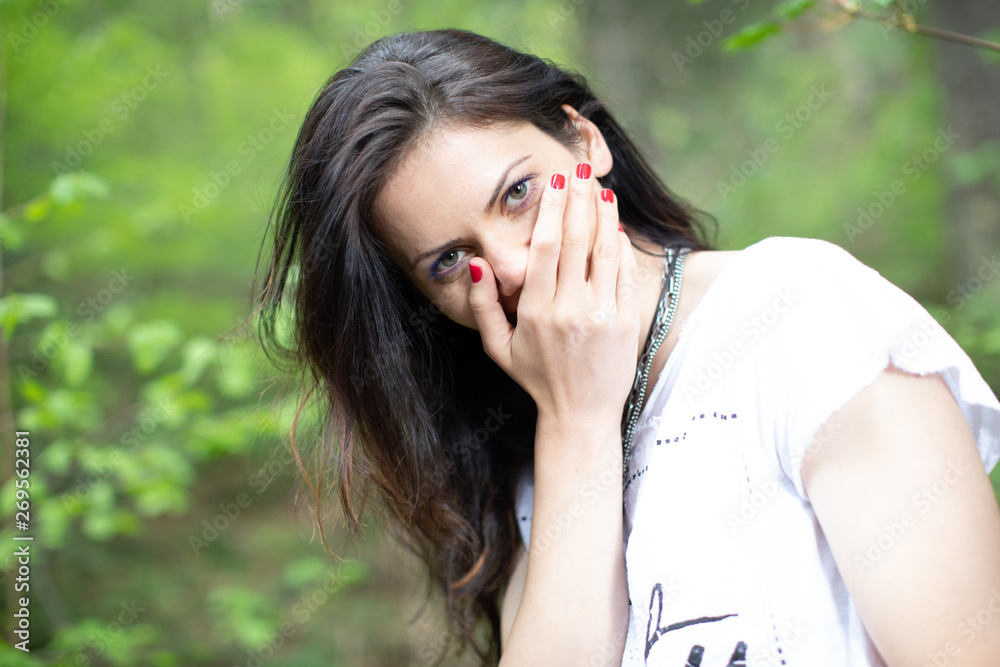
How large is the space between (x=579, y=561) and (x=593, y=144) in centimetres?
102

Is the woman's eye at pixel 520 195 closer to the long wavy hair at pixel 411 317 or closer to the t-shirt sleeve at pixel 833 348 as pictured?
the long wavy hair at pixel 411 317

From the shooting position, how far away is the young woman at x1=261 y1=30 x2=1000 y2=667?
1.05m

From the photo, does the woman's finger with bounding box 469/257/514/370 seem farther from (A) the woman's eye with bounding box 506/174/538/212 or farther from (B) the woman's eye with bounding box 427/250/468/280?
(A) the woman's eye with bounding box 506/174/538/212

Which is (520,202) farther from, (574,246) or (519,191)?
(574,246)

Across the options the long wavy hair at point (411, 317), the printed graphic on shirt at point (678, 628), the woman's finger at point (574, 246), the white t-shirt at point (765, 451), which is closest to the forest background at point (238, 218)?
the long wavy hair at point (411, 317)

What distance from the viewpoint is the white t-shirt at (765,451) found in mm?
1118

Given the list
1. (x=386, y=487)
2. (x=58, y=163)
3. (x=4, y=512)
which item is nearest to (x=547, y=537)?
(x=386, y=487)

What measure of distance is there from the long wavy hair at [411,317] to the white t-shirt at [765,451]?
530 millimetres

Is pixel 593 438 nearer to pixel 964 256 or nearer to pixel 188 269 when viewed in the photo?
pixel 964 256

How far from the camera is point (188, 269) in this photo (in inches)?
205

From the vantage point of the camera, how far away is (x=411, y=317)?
5.71 feet

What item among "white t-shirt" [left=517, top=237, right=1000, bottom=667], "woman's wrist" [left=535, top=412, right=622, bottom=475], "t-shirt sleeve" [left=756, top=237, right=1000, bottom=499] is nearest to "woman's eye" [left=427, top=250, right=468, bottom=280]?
"woman's wrist" [left=535, top=412, right=622, bottom=475]

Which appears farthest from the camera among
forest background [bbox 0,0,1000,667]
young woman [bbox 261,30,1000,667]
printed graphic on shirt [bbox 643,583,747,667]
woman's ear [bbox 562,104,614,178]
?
forest background [bbox 0,0,1000,667]

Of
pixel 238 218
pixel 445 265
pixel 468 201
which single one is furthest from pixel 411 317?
pixel 238 218
